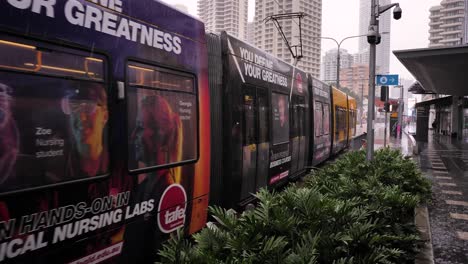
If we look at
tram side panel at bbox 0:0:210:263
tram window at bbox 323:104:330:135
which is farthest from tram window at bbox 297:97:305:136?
tram side panel at bbox 0:0:210:263

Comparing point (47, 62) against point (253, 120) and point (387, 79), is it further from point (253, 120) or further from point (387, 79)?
point (387, 79)

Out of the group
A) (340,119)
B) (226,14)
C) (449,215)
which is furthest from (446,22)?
(449,215)

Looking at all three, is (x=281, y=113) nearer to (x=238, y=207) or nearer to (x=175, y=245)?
(x=238, y=207)

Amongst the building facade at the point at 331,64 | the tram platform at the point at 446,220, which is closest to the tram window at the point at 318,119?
the tram platform at the point at 446,220

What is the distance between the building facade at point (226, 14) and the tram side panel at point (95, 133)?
88.0 ft

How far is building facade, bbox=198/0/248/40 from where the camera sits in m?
31.2

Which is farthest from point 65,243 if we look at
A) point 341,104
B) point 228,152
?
point 341,104

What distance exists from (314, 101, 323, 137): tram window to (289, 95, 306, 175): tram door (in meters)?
1.74

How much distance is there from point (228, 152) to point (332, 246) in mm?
3096

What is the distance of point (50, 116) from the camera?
124 inches

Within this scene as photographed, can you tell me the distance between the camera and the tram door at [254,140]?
6.76 metres

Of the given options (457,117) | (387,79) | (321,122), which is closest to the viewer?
(387,79)

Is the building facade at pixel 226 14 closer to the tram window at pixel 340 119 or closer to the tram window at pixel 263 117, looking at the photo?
the tram window at pixel 340 119

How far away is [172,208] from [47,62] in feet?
7.29
